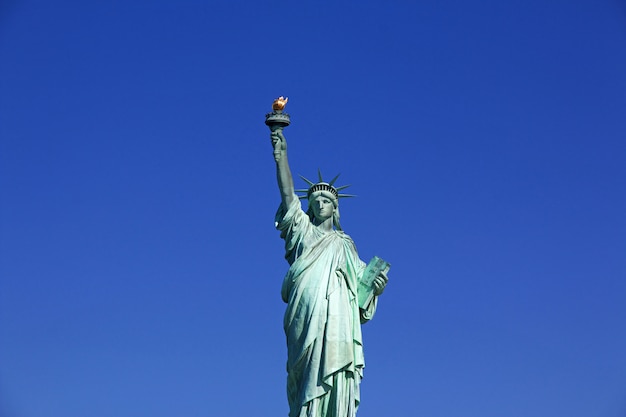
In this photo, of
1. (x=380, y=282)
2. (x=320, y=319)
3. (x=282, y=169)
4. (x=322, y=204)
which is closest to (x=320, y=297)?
(x=320, y=319)

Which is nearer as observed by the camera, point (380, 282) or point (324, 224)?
point (380, 282)

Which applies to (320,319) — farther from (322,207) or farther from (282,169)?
(282,169)

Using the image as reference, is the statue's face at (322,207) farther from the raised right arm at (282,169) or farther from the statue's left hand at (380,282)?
the statue's left hand at (380,282)

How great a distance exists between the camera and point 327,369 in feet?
77.6

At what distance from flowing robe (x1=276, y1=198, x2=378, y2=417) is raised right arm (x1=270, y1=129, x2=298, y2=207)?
0.60 ft

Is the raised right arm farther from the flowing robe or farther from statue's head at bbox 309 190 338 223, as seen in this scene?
statue's head at bbox 309 190 338 223

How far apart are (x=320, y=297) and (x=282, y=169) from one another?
2818 mm

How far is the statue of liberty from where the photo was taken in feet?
78.0

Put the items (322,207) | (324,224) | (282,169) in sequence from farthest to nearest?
(324,224)
(322,207)
(282,169)

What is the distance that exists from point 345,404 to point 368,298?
2.53 meters

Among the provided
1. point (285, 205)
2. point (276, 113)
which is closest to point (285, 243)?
point (285, 205)

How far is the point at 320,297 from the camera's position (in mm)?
24250

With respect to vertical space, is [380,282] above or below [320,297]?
above

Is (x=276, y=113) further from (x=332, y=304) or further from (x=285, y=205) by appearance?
(x=332, y=304)
